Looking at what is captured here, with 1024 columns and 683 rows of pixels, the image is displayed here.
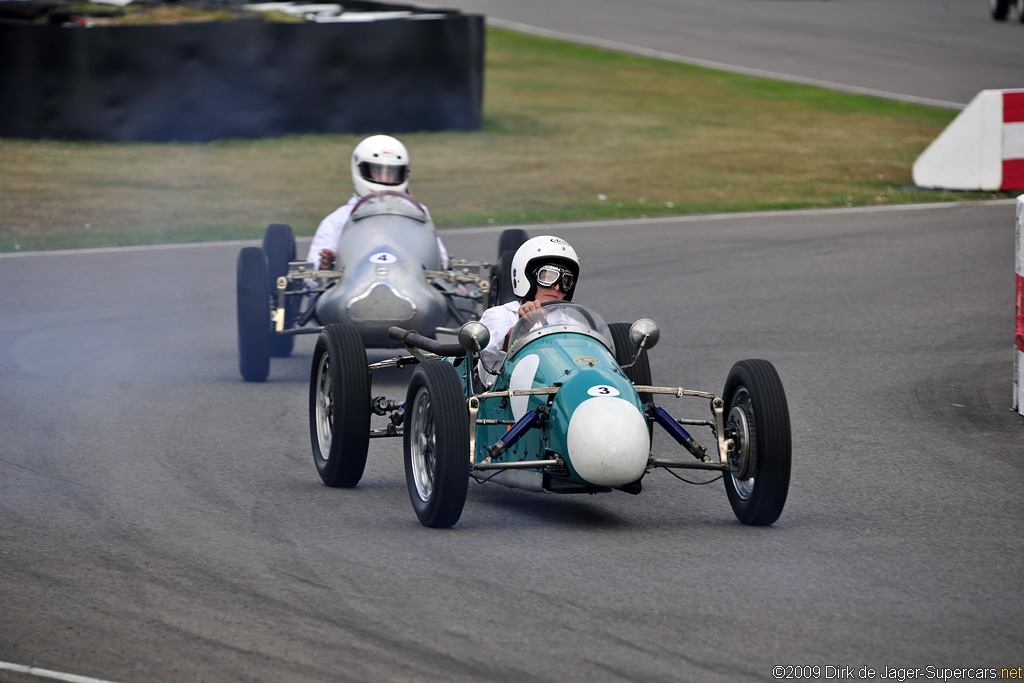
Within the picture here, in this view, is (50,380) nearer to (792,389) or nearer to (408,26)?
(792,389)

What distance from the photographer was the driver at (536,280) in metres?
7.64

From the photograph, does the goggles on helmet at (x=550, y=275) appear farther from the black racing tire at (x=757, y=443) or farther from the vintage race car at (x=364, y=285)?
the vintage race car at (x=364, y=285)

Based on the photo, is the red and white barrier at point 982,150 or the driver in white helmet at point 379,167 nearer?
the driver in white helmet at point 379,167

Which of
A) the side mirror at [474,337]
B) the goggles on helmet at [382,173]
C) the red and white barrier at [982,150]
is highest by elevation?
the red and white barrier at [982,150]

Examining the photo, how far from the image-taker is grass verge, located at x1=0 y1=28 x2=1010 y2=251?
18156 millimetres

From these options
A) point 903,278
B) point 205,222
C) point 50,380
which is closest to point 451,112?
point 205,222

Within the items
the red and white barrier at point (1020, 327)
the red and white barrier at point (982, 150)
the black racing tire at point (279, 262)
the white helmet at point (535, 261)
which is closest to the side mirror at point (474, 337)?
the white helmet at point (535, 261)

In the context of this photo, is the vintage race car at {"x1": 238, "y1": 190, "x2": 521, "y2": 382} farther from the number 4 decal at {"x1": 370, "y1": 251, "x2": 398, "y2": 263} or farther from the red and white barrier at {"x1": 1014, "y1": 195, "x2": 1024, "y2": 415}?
the red and white barrier at {"x1": 1014, "y1": 195, "x2": 1024, "y2": 415}

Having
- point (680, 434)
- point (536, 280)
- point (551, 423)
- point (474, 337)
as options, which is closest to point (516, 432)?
point (551, 423)

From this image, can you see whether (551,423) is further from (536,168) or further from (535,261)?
(536,168)

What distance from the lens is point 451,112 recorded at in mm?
23625

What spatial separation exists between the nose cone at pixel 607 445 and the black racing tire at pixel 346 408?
1390mm

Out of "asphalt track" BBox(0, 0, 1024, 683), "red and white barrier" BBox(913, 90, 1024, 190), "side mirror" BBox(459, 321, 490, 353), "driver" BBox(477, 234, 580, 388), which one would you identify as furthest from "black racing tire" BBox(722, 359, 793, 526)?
"red and white barrier" BBox(913, 90, 1024, 190)

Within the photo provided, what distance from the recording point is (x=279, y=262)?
1135 centimetres
